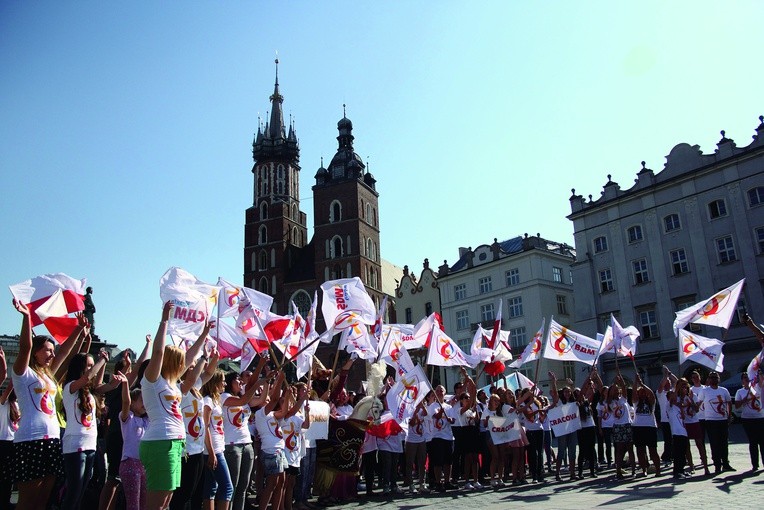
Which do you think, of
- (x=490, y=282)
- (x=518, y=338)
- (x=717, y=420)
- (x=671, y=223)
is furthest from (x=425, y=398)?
(x=490, y=282)

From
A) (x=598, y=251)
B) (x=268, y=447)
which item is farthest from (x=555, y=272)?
(x=268, y=447)

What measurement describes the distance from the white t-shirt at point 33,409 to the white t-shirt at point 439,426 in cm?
822

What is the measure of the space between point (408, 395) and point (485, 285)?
41.8 metres

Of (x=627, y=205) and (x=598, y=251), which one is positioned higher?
(x=627, y=205)

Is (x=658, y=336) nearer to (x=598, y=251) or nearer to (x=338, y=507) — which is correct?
(x=598, y=251)

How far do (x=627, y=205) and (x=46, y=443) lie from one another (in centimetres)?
4098

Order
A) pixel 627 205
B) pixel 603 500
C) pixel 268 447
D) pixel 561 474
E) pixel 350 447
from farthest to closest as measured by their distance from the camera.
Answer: pixel 627 205, pixel 561 474, pixel 350 447, pixel 603 500, pixel 268 447

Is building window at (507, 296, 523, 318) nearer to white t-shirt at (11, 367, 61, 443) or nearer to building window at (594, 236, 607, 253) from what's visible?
building window at (594, 236, 607, 253)

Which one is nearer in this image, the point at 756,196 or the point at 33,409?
the point at 33,409

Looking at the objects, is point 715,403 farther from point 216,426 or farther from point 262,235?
point 262,235

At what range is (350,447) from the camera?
11828 millimetres

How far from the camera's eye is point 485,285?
5347 cm

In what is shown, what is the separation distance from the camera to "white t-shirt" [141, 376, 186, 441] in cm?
557

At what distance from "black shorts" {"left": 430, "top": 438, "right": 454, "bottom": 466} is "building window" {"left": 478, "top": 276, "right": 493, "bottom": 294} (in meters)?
40.8
